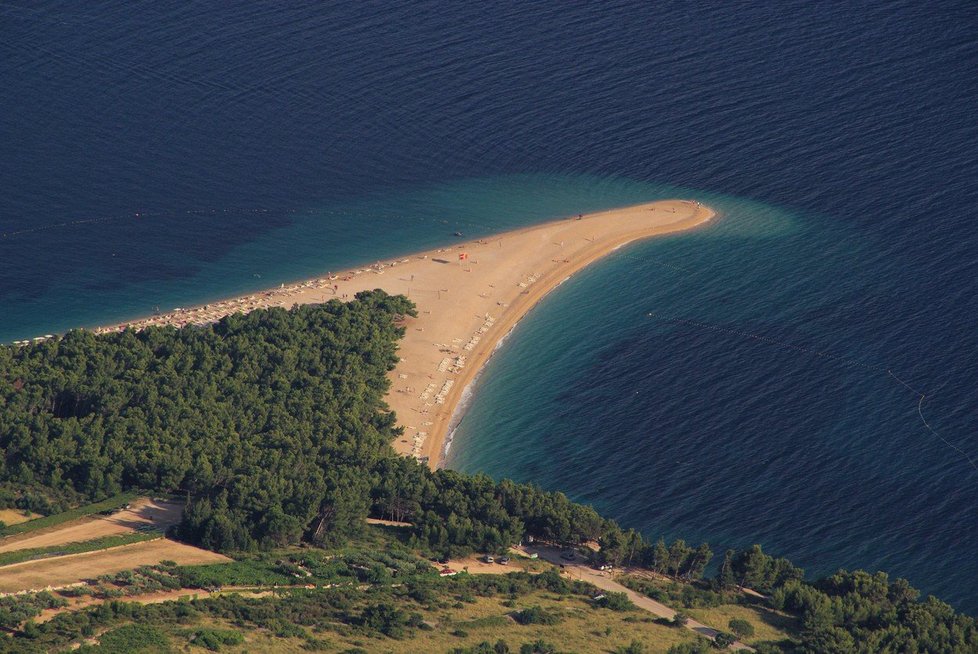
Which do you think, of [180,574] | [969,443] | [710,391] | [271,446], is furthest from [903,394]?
[180,574]

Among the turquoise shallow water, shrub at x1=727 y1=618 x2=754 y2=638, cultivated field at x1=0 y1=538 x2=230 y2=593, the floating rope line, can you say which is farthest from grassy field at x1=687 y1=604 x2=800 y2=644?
cultivated field at x1=0 y1=538 x2=230 y2=593

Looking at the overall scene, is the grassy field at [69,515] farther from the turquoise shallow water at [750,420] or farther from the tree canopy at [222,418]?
the turquoise shallow water at [750,420]

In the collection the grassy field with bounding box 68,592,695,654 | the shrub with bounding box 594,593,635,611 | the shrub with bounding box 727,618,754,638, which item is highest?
the shrub with bounding box 594,593,635,611

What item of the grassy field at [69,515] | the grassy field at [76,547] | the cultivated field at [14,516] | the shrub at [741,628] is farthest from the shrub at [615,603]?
the cultivated field at [14,516]

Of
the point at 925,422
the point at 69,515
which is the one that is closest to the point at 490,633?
the point at 69,515

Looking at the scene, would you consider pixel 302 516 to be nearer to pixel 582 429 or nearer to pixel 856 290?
pixel 582 429

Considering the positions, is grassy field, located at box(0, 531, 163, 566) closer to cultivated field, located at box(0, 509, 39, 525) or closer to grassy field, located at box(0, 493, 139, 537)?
grassy field, located at box(0, 493, 139, 537)

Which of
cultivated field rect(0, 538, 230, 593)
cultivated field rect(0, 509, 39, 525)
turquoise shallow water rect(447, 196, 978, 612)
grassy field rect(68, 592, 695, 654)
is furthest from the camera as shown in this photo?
turquoise shallow water rect(447, 196, 978, 612)
